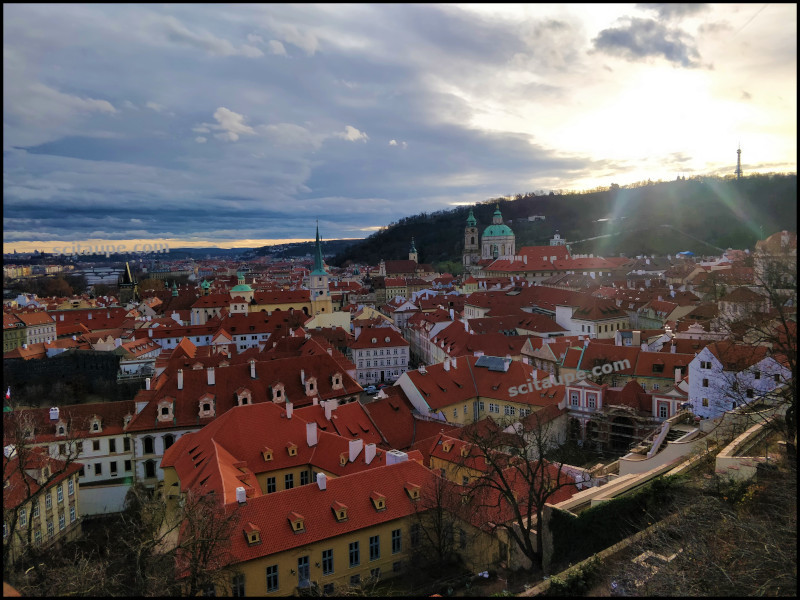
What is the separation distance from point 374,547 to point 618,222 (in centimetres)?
14212

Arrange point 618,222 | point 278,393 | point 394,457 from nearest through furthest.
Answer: point 394,457 < point 278,393 < point 618,222

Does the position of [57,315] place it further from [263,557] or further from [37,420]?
[263,557]

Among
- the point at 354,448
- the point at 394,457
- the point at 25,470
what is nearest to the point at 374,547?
the point at 394,457

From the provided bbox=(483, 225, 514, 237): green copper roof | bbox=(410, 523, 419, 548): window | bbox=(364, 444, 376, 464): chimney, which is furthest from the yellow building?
bbox=(483, 225, 514, 237): green copper roof

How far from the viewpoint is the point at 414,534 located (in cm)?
1841

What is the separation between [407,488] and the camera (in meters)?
18.9

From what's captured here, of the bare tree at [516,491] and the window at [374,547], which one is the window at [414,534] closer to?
the window at [374,547]

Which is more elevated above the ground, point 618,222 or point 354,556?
point 618,222

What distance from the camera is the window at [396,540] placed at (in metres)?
18.1

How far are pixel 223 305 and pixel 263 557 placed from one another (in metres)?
63.9

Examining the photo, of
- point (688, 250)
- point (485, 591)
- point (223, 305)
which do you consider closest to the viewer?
point (485, 591)

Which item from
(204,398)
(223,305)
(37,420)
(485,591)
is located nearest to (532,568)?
(485,591)

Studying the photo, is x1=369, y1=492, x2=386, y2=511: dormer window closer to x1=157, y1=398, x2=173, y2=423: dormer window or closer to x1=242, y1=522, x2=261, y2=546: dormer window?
x1=242, y1=522, x2=261, y2=546: dormer window

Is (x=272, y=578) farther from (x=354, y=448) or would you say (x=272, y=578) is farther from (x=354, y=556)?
(x=354, y=448)
